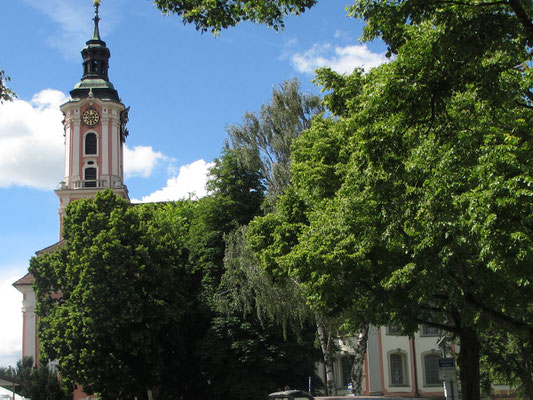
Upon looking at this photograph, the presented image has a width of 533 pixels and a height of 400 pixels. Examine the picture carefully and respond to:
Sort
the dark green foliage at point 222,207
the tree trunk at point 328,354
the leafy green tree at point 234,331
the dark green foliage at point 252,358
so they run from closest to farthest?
the tree trunk at point 328,354 < the dark green foliage at point 252,358 < the leafy green tree at point 234,331 < the dark green foliage at point 222,207

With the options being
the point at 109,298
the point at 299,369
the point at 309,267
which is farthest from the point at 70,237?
the point at 309,267

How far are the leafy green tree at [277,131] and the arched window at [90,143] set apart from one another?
35.7m

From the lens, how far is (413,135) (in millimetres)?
11312

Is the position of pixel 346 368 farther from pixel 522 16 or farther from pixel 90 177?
pixel 522 16

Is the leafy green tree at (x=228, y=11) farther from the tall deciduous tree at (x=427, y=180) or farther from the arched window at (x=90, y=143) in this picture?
the arched window at (x=90, y=143)

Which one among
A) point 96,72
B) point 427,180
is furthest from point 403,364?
point 96,72

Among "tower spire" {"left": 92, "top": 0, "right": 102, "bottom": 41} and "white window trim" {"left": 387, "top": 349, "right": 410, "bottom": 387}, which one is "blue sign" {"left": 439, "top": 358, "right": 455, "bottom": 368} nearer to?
→ "white window trim" {"left": 387, "top": 349, "right": 410, "bottom": 387}

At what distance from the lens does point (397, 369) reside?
45.0 m

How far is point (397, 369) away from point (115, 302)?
62.4ft

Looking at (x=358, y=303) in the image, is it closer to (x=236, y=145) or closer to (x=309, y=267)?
(x=309, y=267)

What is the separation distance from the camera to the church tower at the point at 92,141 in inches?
2643

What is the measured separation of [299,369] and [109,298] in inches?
405

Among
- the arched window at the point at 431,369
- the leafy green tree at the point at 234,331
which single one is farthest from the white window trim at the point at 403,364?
the leafy green tree at the point at 234,331

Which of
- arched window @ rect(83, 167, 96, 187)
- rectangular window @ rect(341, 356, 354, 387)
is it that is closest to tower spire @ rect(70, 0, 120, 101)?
arched window @ rect(83, 167, 96, 187)
